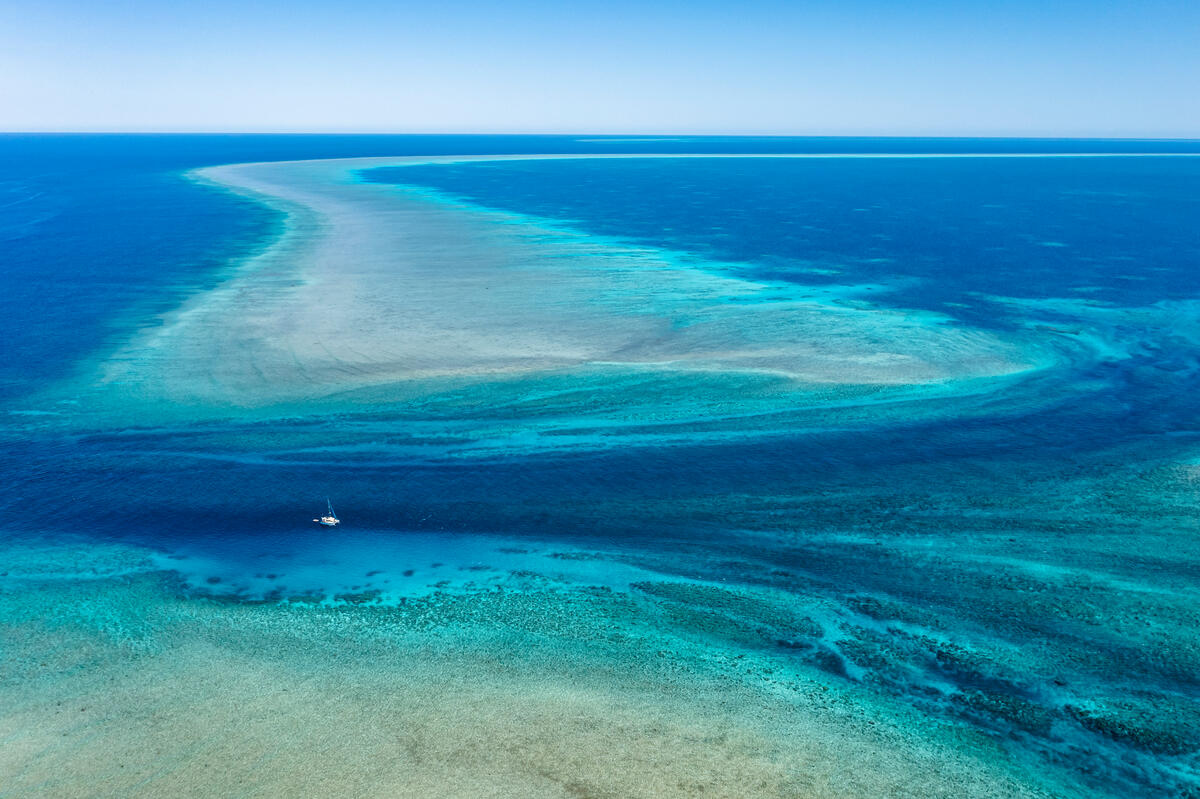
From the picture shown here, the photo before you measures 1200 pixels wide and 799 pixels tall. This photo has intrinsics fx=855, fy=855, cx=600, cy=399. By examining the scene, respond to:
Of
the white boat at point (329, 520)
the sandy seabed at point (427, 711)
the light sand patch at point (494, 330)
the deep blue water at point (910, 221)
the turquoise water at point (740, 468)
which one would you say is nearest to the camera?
the sandy seabed at point (427, 711)

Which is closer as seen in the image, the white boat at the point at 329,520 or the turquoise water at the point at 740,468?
the turquoise water at the point at 740,468

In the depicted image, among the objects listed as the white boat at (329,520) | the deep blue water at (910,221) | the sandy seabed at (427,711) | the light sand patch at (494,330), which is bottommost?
the sandy seabed at (427,711)

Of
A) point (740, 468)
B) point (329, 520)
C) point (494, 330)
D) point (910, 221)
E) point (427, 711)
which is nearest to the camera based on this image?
point (427, 711)

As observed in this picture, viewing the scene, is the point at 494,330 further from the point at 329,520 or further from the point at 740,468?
the point at 329,520

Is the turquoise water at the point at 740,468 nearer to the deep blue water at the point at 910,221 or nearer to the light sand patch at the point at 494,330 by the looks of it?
the light sand patch at the point at 494,330

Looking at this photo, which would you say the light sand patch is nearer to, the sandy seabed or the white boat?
the white boat

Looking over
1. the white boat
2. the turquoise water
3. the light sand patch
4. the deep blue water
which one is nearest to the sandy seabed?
the turquoise water

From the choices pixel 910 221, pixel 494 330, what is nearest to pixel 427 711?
pixel 494 330

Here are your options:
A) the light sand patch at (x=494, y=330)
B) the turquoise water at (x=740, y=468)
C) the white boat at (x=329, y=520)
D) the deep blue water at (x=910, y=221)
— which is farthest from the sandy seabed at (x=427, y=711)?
the deep blue water at (x=910, y=221)
